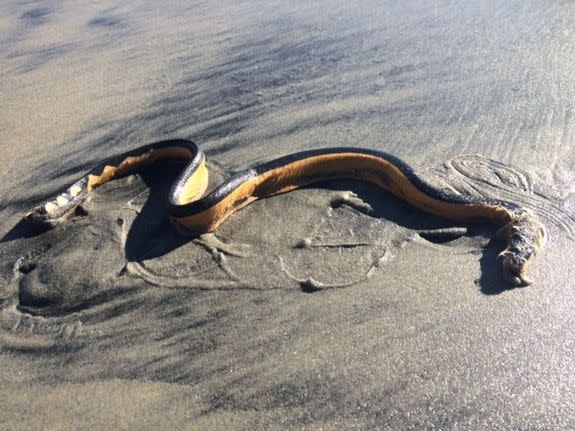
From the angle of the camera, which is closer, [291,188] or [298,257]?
[298,257]

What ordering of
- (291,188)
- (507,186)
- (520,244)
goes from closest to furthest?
(520,244) < (507,186) < (291,188)

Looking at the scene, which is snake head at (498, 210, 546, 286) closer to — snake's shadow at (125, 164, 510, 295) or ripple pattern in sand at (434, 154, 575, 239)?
snake's shadow at (125, 164, 510, 295)

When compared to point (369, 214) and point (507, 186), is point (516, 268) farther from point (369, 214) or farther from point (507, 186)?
point (369, 214)

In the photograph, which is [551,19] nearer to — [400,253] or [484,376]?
[400,253]

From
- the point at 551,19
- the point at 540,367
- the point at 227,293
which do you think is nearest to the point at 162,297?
the point at 227,293

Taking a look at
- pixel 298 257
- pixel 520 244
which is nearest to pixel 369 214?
pixel 298 257

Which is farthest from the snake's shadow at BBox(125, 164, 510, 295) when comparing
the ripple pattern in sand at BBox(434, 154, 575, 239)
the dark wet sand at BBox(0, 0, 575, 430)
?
the ripple pattern in sand at BBox(434, 154, 575, 239)

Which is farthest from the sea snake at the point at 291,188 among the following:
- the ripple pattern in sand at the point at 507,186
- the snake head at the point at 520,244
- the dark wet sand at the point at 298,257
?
the ripple pattern in sand at the point at 507,186

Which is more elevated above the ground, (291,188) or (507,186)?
(291,188)
